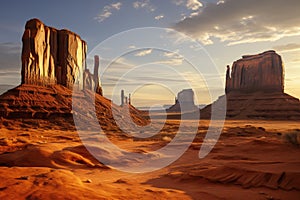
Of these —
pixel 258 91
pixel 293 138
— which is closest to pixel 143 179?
pixel 293 138

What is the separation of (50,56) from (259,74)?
63006 mm

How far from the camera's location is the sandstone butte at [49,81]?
27.3 meters

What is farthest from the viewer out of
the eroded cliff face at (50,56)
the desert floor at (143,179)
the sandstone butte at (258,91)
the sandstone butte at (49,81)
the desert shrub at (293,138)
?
the sandstone butte at (258,91)

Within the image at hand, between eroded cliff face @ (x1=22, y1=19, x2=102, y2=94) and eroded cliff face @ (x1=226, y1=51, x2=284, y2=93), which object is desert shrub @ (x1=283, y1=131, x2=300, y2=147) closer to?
eroded cliff face @ (x1=22, y1=19, x2=102, y2=94)

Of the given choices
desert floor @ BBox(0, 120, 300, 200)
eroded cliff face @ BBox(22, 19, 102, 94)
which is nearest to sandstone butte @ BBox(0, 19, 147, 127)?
eroded cliff face @ BBox(22, 19, 102, 94)

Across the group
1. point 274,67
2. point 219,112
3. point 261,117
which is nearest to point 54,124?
point 261,117

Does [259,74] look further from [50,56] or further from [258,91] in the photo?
[50,56]

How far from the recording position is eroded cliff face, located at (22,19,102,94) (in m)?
30.6

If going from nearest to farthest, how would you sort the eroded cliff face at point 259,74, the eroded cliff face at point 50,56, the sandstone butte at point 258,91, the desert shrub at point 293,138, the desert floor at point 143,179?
the desert floor at point 143,179 → the desert shrub at point 293,138 → the eroded cliff face at point 50,56 → the sandstone butte at point 258,91 → the eroded cliff face at point 259,74

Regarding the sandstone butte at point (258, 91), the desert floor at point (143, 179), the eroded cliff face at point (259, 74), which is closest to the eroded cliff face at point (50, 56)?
the desert floor at point (143, 179)

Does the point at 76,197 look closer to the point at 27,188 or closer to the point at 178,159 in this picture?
the point at 27,188

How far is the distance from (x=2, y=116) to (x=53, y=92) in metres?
7.38

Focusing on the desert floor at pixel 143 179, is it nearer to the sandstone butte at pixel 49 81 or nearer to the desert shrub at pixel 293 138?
the desert shrub at pixel 293 138

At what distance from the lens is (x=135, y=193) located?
5.69m
